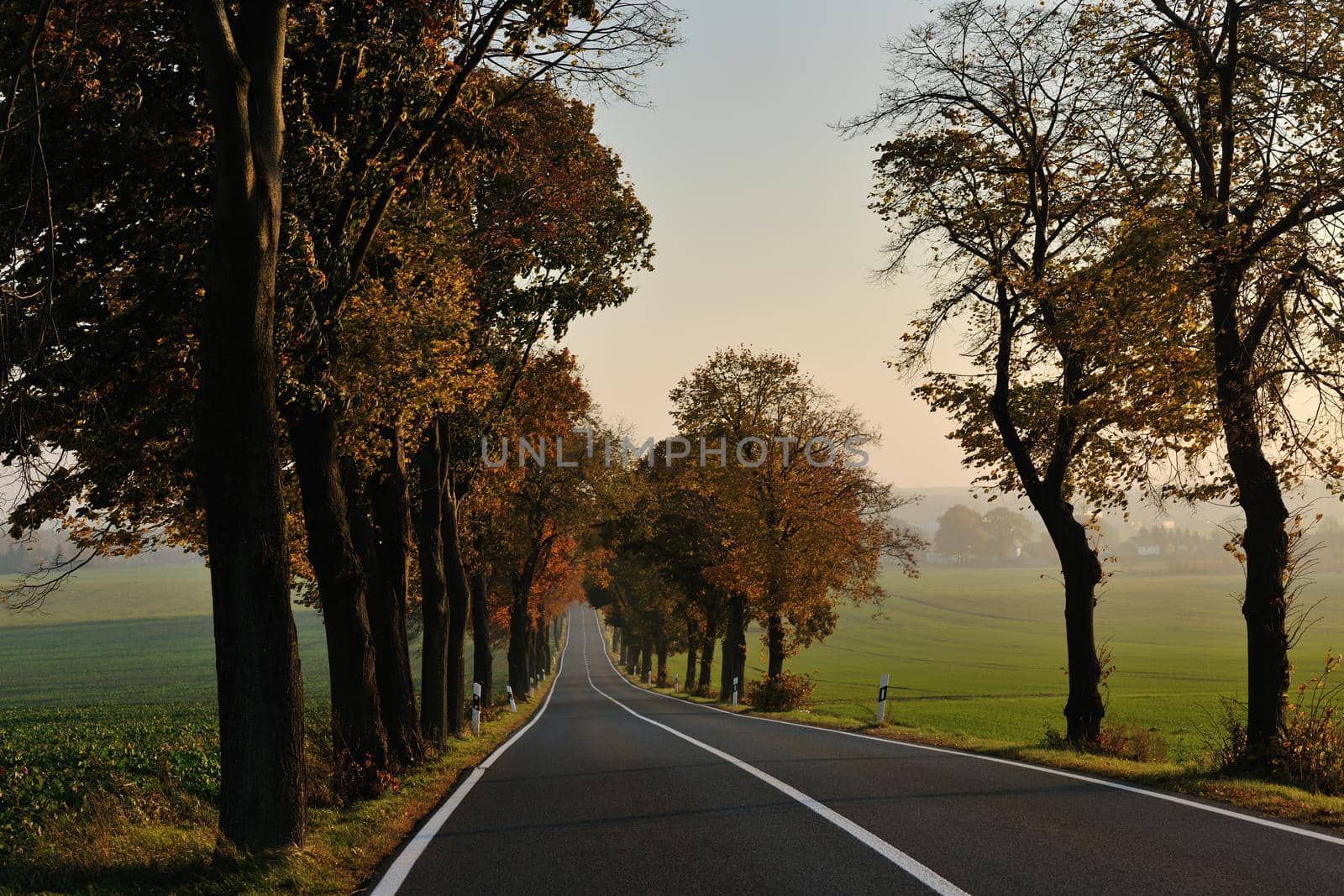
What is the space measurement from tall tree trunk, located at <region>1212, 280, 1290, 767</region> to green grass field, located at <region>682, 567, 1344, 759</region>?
8414mm

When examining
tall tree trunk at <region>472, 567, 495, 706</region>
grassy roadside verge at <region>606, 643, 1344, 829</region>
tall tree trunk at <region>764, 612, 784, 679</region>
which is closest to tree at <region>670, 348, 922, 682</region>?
tall tree trunk at <region>764, 612, 784, 679</region>

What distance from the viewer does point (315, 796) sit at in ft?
31.4

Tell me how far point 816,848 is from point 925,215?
12540 millimetres

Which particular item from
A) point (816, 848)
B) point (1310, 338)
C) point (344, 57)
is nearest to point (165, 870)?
point (816, 848)

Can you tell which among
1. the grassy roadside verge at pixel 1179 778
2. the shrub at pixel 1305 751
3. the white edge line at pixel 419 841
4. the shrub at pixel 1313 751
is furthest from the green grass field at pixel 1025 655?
the white edge line at pixel 419 841

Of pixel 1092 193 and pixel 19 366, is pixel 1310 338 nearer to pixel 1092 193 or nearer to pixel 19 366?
pixel 1092 193

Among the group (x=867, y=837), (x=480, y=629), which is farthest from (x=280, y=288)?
(x=480, y=629)

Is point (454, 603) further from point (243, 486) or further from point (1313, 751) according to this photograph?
point (1313, 751)

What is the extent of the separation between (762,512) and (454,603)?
48.5 feet

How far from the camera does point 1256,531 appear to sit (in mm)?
11273

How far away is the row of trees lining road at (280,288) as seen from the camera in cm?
637

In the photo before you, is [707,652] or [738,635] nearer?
[738,635]

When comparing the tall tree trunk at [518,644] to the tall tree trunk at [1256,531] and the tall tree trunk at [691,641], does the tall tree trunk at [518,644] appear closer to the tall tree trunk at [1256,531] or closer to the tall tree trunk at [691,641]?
the tall tree trunk at [691,641]

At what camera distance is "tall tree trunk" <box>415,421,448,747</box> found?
Answer: 16562 millimetres
